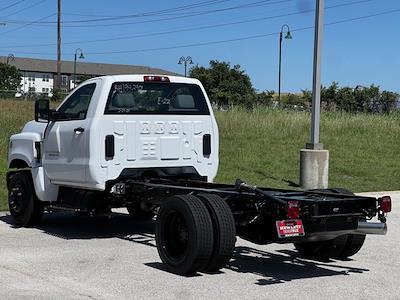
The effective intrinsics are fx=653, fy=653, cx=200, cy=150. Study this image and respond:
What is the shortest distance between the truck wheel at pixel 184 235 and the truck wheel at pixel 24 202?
3200 millimetres

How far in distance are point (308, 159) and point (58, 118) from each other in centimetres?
727

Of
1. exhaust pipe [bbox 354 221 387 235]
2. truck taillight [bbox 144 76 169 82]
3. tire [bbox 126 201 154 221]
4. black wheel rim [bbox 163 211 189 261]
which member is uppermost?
truck taillight [bbox 144 76 169 82]

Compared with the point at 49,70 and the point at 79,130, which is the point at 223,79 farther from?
the point at 49,70

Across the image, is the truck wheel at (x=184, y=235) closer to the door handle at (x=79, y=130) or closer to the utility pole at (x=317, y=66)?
the door handle at (x=79, y=130)

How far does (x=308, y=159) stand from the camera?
15.0m

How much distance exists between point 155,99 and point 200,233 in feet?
10.1

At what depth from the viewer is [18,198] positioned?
989 centimetres

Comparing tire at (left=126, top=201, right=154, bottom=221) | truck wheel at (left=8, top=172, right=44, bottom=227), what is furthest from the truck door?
tire at (left=126, top=201, right=154, bottom=221)

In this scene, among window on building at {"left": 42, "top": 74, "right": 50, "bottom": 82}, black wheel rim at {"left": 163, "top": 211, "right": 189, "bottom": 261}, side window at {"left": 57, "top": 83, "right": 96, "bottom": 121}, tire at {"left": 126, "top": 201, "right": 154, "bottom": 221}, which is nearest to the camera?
black wheel rim at {"left": 163, "top": 211, "right": 189, "bottom": 261}

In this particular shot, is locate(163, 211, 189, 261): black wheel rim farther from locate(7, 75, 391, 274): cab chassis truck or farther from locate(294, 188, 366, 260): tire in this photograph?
locate(294, 188, 366, 260): tire

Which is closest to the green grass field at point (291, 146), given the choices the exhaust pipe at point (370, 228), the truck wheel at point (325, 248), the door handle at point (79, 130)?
the door handle at point (79, 130)

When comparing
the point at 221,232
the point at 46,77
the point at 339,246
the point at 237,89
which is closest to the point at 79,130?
the point at 221,232

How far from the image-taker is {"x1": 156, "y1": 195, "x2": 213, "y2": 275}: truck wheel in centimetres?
649

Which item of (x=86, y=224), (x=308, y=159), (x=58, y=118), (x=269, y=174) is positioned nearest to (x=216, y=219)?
(x=58, y=118)
